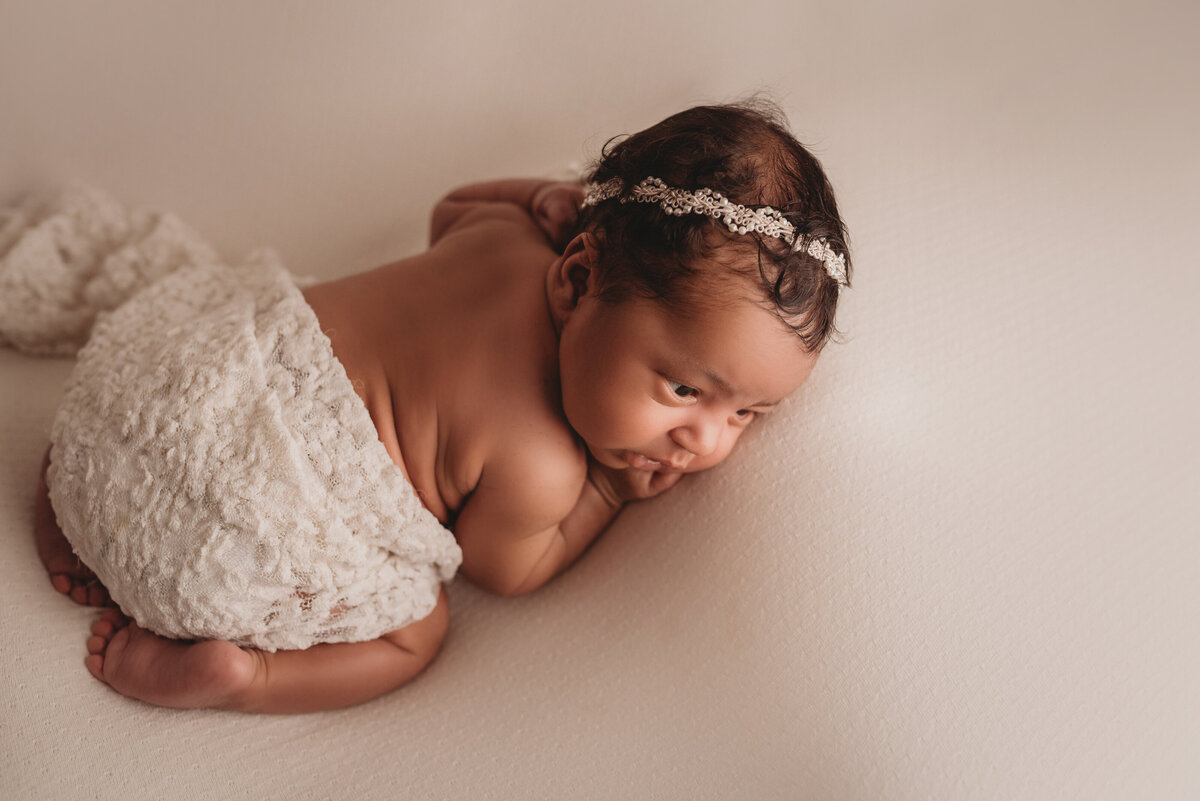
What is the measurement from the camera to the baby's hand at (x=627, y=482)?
1.24 meters

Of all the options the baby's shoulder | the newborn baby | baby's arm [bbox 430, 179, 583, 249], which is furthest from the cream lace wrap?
baby's arm [bbox 430, 179, 583, 249]

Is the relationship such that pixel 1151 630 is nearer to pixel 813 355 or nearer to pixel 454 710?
pixel 813 355

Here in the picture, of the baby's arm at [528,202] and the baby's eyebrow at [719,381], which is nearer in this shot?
the baby's eyebrow at [719,381]

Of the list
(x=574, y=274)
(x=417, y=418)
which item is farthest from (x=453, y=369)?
(x=574, y=274)

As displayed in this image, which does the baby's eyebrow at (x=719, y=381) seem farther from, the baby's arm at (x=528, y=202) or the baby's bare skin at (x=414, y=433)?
the baby's arm at (x=528, y=202)

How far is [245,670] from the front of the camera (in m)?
1.09

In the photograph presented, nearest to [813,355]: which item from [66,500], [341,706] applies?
[341,706]

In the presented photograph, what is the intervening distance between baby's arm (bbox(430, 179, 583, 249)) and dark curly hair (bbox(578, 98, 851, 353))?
262 millimetres

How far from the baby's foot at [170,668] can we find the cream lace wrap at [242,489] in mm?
24

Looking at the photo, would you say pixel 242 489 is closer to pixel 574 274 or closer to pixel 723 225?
pixel 574 274

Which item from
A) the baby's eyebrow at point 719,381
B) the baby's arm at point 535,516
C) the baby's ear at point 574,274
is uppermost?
the baby's ear at point 574,274

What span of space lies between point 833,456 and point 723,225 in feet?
1.14

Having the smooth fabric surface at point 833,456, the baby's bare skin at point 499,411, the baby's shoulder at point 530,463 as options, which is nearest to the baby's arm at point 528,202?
the baby's bare skin at point 499,411

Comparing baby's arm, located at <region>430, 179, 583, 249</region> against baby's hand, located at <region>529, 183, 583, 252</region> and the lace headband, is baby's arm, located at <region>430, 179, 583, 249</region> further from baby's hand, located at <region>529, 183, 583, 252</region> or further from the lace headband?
the lace headband
